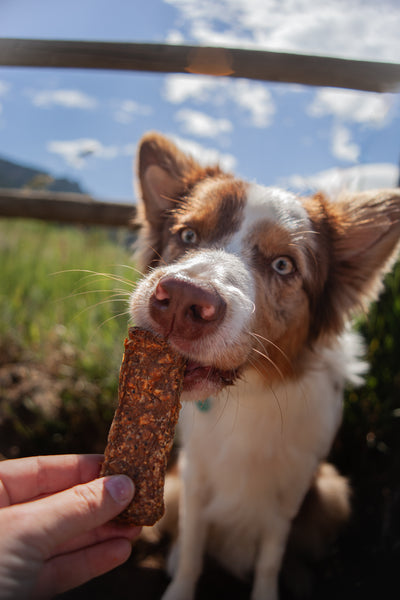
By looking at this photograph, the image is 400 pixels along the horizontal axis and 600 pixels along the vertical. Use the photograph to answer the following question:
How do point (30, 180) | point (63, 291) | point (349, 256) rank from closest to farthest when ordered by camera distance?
point (349, 256)
point (30, 180)
point (63, 291)

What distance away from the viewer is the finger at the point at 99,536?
1.28 meters

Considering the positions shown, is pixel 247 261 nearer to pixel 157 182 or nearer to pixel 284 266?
pixel 284 266

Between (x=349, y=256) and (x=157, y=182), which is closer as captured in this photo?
(x=349, y=256)

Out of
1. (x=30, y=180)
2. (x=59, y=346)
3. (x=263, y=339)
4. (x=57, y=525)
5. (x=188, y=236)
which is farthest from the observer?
(x=30, y=180)

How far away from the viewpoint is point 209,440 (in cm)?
221

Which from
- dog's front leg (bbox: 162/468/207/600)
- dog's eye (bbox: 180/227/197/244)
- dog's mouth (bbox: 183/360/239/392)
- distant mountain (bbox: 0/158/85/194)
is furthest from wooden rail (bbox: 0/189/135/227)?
dog's mouth (bbox: 183/360/239/392)

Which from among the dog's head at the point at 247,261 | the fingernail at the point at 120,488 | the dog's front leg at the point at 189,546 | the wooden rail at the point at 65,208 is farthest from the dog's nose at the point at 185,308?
the wooden rail at the point at 65,208

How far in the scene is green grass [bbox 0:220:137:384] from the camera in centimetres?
335

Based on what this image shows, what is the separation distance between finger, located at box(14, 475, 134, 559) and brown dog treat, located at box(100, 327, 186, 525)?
3.8 inches

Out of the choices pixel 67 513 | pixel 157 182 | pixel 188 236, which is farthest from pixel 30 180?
pixel 67 513

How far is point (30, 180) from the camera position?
3.73 m

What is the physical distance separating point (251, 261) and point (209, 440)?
39.8 inches

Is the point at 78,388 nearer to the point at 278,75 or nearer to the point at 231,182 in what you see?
the point at 231,182

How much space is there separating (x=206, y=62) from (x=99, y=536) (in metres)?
2.25
